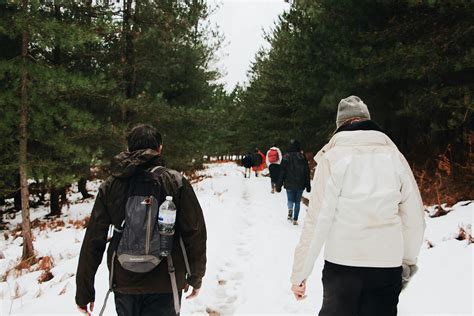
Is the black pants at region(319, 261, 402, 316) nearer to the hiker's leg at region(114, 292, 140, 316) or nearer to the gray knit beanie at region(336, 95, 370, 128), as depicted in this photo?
the gray knit beanie at region(336, 95, 370, 128)

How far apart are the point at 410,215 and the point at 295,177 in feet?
21.7

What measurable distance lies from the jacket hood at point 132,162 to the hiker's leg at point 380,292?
179 cm

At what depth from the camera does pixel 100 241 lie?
248 centimetres

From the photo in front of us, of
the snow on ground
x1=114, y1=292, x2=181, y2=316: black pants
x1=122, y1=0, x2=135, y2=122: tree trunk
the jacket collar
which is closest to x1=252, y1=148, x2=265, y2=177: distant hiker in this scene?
x1=122, y1=0, x2=135, y2=122: tree trunk

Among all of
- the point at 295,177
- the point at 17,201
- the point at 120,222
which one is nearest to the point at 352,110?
the point at 120,222

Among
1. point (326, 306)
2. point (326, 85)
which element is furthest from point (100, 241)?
point (326, 85)

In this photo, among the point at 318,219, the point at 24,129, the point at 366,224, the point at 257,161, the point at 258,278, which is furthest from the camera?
the point at 257,161

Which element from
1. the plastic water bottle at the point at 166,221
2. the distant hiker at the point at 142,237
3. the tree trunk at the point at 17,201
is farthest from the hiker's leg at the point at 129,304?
the tree trunk at the point at 17,201

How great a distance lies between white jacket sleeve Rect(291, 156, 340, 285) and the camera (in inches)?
90.0

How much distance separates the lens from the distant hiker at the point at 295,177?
29.0 feet

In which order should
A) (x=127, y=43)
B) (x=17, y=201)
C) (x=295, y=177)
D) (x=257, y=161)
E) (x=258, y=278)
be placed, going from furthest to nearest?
(x=257, y=161) → (x=17, y=201) → (x=127, y=43) → (x=295, y=177) → (x=258, y=278)

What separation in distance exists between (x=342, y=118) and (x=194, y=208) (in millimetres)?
1408

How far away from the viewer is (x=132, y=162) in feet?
7.84

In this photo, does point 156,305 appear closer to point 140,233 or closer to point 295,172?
point 140,233
